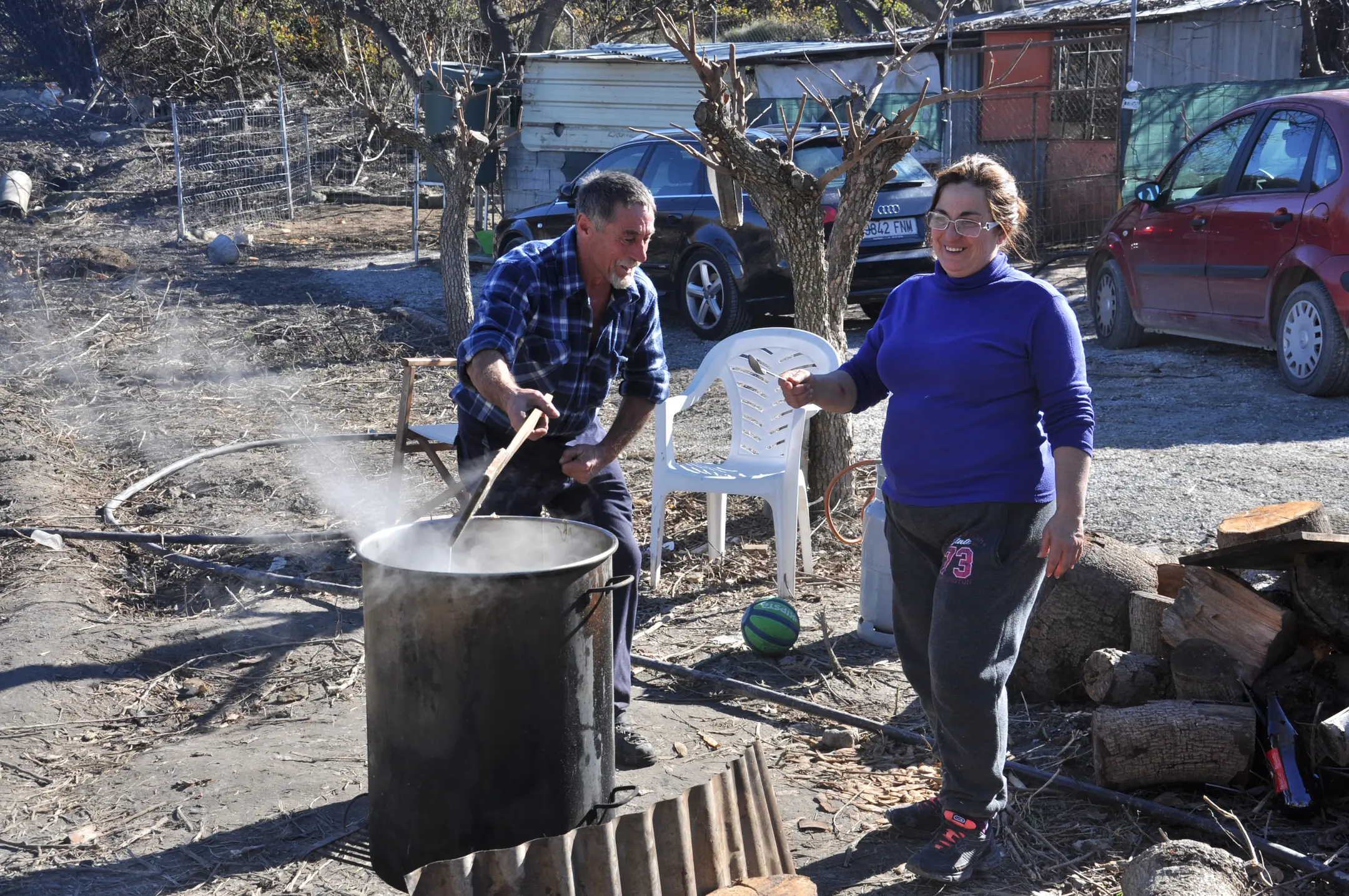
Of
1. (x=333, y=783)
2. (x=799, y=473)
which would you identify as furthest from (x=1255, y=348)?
(x=333, y=783)

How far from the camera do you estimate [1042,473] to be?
3137 mm

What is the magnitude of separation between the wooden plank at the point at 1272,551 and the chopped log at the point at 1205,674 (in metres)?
0.29

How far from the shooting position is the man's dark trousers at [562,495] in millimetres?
3953

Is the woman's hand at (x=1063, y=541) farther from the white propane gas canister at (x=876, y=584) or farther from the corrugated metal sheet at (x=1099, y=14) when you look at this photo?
the corrugated metal sheet at (x=1099, y=14)

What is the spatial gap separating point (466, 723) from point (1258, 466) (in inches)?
213

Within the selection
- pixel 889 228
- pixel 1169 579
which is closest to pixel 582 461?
pixel 1169 579

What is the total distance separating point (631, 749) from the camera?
13.3 feet

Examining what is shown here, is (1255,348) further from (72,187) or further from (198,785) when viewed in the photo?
(72,187)

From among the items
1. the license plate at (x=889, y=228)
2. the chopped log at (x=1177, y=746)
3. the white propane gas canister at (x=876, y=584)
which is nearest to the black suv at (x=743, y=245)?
the license plate at (x=889, y=228)

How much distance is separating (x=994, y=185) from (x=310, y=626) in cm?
351

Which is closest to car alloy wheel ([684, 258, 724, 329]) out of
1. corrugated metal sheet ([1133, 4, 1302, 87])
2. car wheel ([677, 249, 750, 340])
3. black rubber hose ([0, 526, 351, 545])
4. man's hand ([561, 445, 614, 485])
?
car wheel ([677, 249, 750, 340])

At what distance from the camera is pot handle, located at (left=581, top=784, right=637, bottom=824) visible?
3340mm

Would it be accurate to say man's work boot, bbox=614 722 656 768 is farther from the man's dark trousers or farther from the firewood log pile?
the firewood log pile

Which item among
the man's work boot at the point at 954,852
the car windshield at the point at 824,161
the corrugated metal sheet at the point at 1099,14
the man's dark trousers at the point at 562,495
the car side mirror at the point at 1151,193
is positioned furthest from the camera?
the corrugated metal sheet at the point at 1099,14
